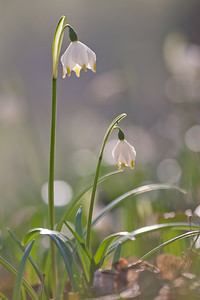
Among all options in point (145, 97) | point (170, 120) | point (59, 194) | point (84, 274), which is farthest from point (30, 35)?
point (84, 274)

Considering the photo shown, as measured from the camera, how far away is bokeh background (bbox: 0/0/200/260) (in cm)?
235

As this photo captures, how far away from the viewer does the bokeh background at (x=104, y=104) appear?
2.35m

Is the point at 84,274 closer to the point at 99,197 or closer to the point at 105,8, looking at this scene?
the point at 99,197

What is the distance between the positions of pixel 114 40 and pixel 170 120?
8.00 feet

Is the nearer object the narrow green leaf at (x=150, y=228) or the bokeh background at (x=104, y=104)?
the narrow green leaf at (x=150, y=228)

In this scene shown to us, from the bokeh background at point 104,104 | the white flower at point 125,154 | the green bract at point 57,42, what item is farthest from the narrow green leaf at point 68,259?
the bokeh background at point 104,104

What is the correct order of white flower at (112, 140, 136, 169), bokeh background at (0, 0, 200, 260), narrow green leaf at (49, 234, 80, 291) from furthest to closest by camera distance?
bokeh background at (0, 0, 200, 260)
white flower at (112, 140, 136, 169)
narrow green leaf at (49, 234, 80, 291)

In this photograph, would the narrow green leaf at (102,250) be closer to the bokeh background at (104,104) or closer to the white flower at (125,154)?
the white flower at (125,154)

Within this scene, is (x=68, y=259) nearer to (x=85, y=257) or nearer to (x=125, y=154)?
(x=85, y=257)

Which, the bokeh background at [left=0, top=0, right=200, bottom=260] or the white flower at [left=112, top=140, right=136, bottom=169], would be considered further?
the bokeh background at [left=0, top=0, right=200, bottom=260]

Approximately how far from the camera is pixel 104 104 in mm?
4852

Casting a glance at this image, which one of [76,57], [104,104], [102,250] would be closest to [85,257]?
[102,250]

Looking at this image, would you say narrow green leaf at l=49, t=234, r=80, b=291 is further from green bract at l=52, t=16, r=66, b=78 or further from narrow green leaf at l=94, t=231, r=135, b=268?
green bract at l=52, t=16, r=66, b=78

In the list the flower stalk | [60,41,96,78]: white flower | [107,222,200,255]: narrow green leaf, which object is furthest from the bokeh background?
[60,41,96,78]: white flower
